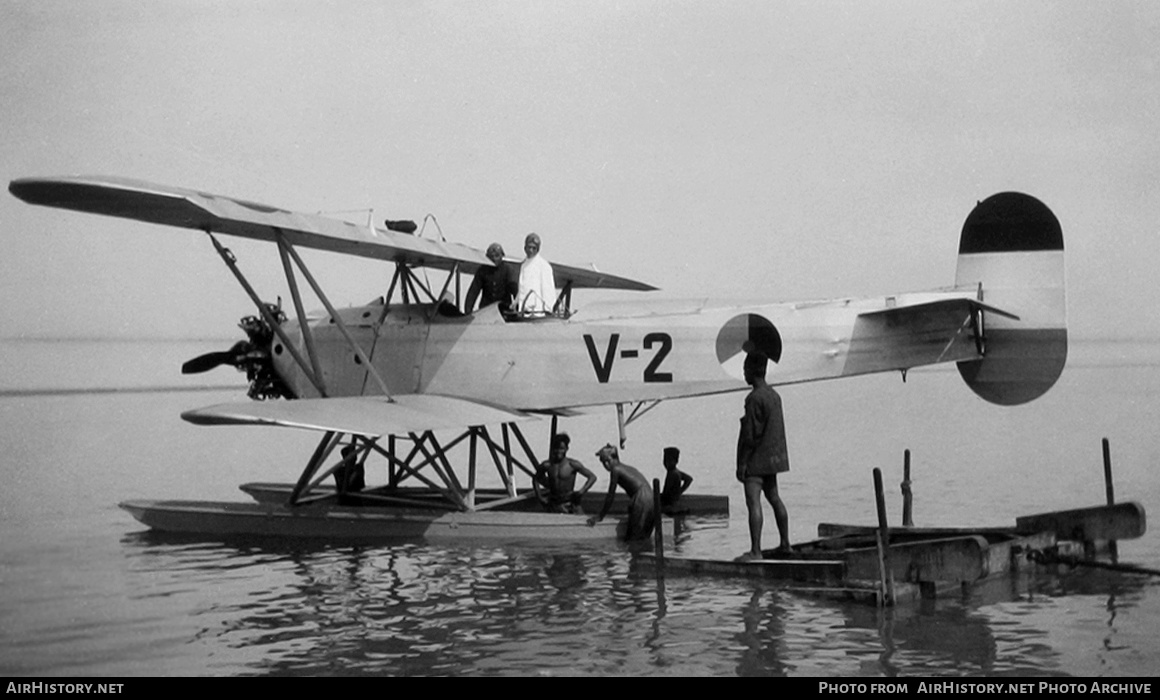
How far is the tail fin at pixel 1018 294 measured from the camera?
435 inches

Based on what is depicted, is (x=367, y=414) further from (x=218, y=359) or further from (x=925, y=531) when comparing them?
(x=925, y=531)

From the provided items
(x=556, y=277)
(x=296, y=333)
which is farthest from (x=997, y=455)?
(x=296, y=333)

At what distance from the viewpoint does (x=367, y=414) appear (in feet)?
38.2

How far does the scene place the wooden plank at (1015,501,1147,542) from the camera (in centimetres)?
1019

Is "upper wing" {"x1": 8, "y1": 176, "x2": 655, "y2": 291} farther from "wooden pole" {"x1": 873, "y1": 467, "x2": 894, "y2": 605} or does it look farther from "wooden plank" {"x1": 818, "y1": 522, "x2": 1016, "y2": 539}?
"wooden pole" {"x1": 873, "y1": 467, "x2": 894, "y2": 605}

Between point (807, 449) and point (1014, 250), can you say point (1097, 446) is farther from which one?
point (1014, 250)

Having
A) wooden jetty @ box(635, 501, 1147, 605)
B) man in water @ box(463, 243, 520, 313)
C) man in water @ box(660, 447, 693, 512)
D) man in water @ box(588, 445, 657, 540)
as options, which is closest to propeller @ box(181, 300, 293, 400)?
man in water @ box(463, 243, 520, 313)

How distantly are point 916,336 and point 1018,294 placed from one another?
1035mm

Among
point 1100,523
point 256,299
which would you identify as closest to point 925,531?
point 1100,523

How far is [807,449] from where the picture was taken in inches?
1115

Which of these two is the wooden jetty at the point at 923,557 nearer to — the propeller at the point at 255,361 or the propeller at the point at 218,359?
the propeller at the point at 255,361

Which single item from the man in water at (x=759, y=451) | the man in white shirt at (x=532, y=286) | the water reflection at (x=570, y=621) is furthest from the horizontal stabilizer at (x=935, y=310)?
the man in white shirt at (x=532, y=286)

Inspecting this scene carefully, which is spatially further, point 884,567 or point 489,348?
point 489,348

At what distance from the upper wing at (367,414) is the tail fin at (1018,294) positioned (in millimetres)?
4761
